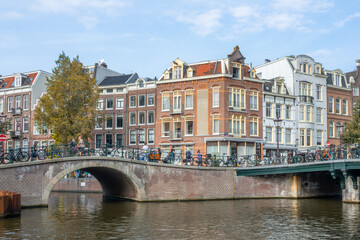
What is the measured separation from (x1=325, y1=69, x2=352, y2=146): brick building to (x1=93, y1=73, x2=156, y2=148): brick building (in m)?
21.2

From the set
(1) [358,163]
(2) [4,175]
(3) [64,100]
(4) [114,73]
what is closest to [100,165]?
(2) [4,175]

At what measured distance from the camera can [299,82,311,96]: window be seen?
165ft

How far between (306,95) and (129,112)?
20.2 metres

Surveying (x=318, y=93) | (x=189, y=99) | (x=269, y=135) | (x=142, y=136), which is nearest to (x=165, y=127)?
(x=142, y=136)

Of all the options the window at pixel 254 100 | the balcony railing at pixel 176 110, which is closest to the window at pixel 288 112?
the window at pixel 254 100

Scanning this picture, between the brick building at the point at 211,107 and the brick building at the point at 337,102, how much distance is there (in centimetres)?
1091

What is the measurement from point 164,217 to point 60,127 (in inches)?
723

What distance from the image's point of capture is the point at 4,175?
961 inches

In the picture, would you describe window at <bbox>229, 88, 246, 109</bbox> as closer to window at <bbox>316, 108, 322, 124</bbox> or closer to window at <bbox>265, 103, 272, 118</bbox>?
window at <bbox>265, 103, 272, 118</bbox>

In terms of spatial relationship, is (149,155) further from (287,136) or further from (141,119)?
(287,136)

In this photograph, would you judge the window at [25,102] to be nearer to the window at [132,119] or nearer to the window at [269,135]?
the window at [132,119]

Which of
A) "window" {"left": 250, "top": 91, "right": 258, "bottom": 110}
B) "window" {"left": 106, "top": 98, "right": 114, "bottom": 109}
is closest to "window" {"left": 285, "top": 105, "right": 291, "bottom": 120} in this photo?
"window" {"left": 250, "top": 91, "right": 258, "bottom": 110}

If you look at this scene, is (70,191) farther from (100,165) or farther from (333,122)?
(333,122)

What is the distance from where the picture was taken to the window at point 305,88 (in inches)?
1977
